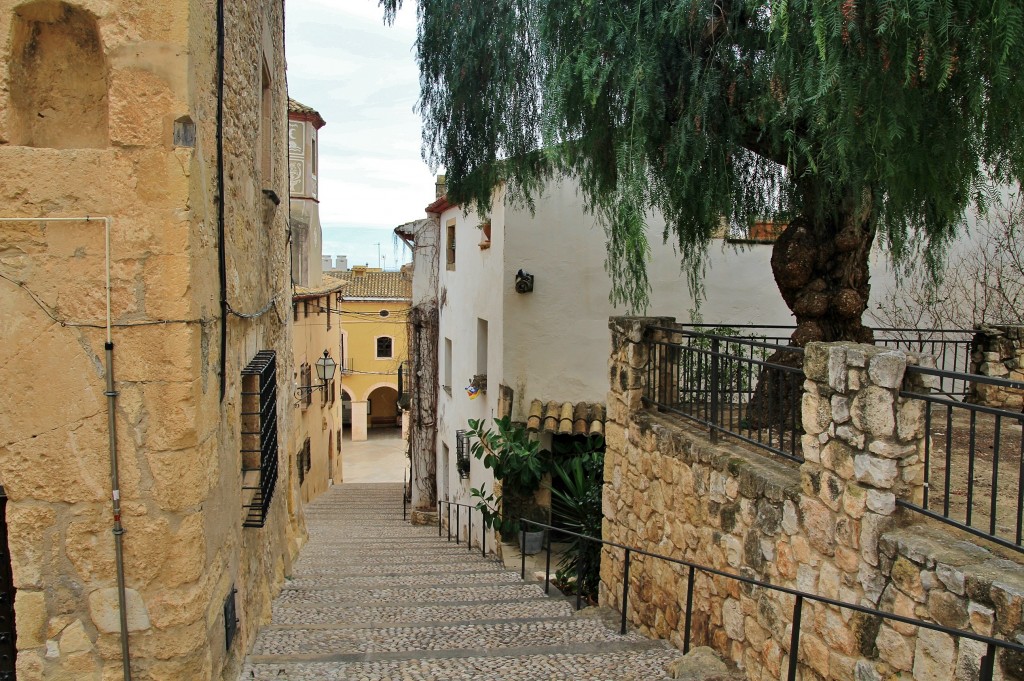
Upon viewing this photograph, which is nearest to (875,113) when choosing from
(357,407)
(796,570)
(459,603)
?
(796,570)

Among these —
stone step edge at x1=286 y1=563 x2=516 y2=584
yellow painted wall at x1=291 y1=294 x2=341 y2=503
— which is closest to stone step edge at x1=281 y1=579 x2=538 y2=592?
stone step edge at x1=286 y1=563 x2=516 y2=584

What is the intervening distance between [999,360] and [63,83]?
8228 millimetres

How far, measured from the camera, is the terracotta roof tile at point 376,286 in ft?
113

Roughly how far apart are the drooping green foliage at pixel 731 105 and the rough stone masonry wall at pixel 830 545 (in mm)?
1574

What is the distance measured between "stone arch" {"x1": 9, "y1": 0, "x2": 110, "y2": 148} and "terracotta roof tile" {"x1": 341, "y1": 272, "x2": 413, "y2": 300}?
102 feet

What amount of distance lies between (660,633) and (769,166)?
4.20 metres

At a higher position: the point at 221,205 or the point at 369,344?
the point at 221,205

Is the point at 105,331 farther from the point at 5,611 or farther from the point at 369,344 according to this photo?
the point at 369,344

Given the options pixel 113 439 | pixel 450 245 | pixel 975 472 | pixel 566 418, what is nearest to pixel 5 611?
A: pixel 113 439

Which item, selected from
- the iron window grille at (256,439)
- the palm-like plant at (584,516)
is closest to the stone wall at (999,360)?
the palm-like plant at (584,516)

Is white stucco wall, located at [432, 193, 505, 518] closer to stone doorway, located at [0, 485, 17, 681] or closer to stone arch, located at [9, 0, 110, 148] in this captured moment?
stone arch, located at [9, 0, 110, 148]

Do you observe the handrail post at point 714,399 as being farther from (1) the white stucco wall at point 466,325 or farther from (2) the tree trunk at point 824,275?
(1) the white stucco wall at point 466,325

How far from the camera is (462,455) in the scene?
45.3 feet

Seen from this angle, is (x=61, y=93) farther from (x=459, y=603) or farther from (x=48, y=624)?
(x=459, y=603)
